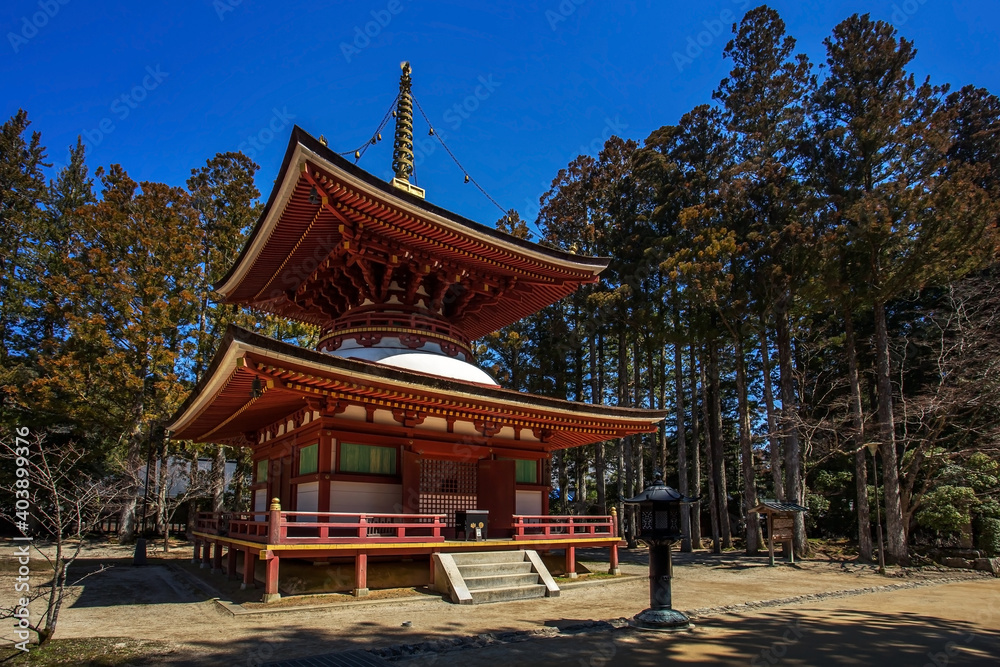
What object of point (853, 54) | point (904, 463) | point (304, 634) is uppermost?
point (853, 54)

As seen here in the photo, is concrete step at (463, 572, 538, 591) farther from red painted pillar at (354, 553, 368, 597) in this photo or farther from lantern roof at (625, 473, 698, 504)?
lantern roof at (625, 473, 698, 504)

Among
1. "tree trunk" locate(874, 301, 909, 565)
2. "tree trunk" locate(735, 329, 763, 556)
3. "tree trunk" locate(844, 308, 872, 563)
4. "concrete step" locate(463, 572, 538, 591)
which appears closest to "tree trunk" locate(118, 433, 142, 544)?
"concrete step" locate(463, 572, 538, 591)

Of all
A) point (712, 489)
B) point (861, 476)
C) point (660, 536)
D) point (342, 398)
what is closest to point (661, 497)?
point (660, 536)

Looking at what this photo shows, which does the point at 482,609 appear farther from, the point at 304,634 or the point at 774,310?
the point at 774,310

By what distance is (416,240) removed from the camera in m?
14.7

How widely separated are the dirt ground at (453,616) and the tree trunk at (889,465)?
14.8 ft

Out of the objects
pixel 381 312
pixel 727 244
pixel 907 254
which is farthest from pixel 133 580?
pixel 907 254

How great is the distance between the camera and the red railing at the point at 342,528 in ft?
36.6

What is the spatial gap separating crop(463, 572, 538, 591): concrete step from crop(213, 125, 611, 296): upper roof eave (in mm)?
8111

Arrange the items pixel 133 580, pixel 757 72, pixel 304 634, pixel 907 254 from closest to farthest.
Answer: pixel 304 634, pixel 133 580, pixel 907 254, pixel 757 72

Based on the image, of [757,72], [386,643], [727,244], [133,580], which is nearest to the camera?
[386,643]

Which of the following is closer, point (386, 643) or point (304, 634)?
point (386, 643)

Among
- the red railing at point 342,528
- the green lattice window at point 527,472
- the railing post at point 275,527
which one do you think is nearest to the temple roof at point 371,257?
the green lattice window at point 527,472

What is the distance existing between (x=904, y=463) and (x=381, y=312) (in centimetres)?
2261
